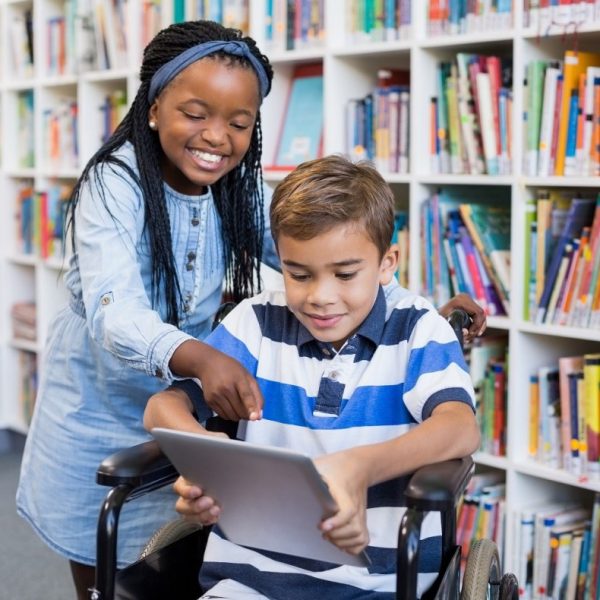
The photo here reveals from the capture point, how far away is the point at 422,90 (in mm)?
2592

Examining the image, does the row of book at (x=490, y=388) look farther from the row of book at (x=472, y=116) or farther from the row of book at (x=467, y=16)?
the row of book at (x=467, y=16)

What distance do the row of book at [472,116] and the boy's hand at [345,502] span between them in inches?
53.5

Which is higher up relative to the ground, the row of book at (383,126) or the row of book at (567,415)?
the row of book at (383,126)

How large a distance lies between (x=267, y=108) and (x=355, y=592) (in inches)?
75.9

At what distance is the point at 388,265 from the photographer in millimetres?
1530

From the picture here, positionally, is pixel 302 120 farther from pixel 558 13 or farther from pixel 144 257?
pixel 144 257

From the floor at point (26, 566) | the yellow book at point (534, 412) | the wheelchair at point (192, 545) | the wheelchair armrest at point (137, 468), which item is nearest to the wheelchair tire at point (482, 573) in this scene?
the wheelchair at point (192, 545)

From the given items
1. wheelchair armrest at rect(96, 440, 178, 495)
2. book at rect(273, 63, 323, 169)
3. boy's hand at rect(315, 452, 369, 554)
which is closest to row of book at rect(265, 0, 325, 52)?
book at rect(273, 63, 323, 169)

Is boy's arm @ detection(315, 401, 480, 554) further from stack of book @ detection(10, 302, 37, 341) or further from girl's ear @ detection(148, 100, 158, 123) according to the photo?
stack of book @ detection(10, 302, 37, 341)

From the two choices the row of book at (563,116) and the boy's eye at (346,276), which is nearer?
the boy's eye at (346,276)

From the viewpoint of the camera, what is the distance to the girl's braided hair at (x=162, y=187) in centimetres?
171

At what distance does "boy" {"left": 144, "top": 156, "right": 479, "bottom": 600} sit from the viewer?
1417 millimetres

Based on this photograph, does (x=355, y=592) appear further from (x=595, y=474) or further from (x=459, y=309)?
(x=595, y=474)

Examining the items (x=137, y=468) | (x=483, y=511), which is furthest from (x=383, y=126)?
(x=137, y=468)
